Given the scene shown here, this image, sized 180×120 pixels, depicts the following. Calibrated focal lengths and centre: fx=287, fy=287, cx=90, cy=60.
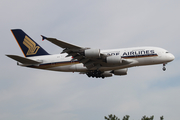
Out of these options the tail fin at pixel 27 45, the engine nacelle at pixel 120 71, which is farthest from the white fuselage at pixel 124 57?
the engine nacelle at pixel 120 71

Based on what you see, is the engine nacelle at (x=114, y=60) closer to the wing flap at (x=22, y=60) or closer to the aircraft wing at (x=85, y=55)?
the aircraft wing at (x=85, y=55)

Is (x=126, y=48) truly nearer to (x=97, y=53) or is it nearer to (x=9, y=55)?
(x=97, y=53)

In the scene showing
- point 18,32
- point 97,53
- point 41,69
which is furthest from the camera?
point 18,32

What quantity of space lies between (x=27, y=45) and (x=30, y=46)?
1.90 ft

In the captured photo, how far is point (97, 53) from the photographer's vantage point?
132 feet

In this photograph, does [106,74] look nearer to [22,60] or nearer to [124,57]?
[124,57]

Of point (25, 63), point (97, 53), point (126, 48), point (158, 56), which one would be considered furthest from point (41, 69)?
point (158, 56)

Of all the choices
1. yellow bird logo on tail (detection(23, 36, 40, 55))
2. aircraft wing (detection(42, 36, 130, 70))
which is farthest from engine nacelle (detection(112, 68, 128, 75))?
yellow bird logo on tail (detection(23, 36, 40, 55))

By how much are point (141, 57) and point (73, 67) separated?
35.0 feet

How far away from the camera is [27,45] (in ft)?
160

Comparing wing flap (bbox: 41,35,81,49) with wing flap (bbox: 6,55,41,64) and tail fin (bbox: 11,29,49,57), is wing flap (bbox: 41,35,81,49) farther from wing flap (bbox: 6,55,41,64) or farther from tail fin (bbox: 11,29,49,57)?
tail fin (bbox: 11,29,49,57)

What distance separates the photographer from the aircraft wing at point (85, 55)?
128ft

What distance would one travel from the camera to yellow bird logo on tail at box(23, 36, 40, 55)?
48.1 meters


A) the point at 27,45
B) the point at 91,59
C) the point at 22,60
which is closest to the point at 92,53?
the point at 91,59
